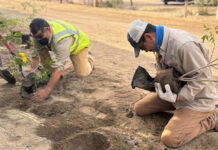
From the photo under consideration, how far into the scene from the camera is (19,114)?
3.72 meters

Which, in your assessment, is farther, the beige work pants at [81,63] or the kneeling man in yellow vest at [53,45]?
the beige work pants at [81,63]

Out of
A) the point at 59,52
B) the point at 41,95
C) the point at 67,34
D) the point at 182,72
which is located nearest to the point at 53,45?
the point at 59,52

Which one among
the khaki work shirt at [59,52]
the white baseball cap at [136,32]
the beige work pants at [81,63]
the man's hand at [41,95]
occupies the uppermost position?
the white baseball cap at [136,32]

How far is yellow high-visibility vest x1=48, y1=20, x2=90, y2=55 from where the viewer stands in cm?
398

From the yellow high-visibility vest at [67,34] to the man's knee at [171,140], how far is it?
2006 millimetres

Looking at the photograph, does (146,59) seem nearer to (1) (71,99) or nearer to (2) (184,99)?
(1) (71,99)

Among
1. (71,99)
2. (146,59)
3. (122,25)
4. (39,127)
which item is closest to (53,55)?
(71,99)

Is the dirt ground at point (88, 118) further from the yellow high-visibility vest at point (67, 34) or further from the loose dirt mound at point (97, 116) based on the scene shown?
the yellow high-visibility vest at point (67, 34)

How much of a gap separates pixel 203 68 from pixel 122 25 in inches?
303

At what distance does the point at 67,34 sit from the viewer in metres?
4.12

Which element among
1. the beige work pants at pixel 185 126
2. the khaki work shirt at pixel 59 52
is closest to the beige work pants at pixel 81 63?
the khaki work shirt at pixel 59 52

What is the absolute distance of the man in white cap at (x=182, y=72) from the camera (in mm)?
2809

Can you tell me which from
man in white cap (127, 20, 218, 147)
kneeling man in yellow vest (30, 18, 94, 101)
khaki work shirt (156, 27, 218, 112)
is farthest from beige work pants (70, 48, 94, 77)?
khaki work shirt (156, 27, 218, 112)

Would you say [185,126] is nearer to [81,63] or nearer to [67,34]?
[67,34]
